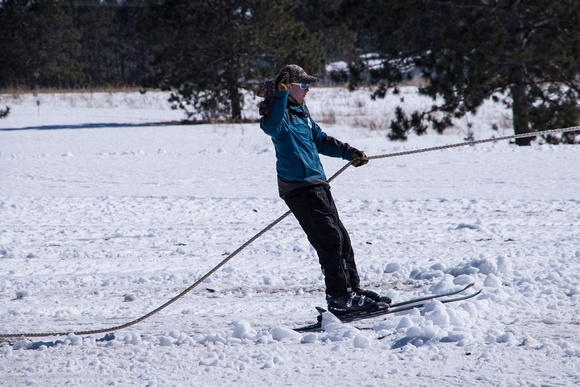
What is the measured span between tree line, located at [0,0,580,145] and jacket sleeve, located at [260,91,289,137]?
980cm

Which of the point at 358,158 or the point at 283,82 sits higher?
the point at 283,82

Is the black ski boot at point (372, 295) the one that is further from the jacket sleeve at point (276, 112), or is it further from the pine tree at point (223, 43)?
the pine tree at point (223, 43)

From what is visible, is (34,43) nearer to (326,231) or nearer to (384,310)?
(326,231)

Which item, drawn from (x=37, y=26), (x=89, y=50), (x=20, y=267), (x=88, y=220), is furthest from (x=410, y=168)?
(x=89, y=50)

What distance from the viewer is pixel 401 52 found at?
15.5 metres

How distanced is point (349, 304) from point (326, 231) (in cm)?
52

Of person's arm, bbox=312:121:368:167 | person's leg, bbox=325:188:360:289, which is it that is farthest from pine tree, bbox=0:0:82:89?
person's leg, bbox=325:188:360:289

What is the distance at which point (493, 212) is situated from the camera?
24.0 ft

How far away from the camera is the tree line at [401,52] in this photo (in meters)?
12.9

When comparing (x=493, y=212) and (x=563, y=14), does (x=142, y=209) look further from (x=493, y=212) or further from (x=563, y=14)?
(x=563, y=14)

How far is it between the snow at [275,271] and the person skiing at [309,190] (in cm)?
28

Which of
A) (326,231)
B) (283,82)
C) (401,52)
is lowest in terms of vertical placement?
(326,231)

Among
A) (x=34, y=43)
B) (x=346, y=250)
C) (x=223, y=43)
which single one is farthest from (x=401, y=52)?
(x=34, y=43)

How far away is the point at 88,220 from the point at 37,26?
34.7 m
